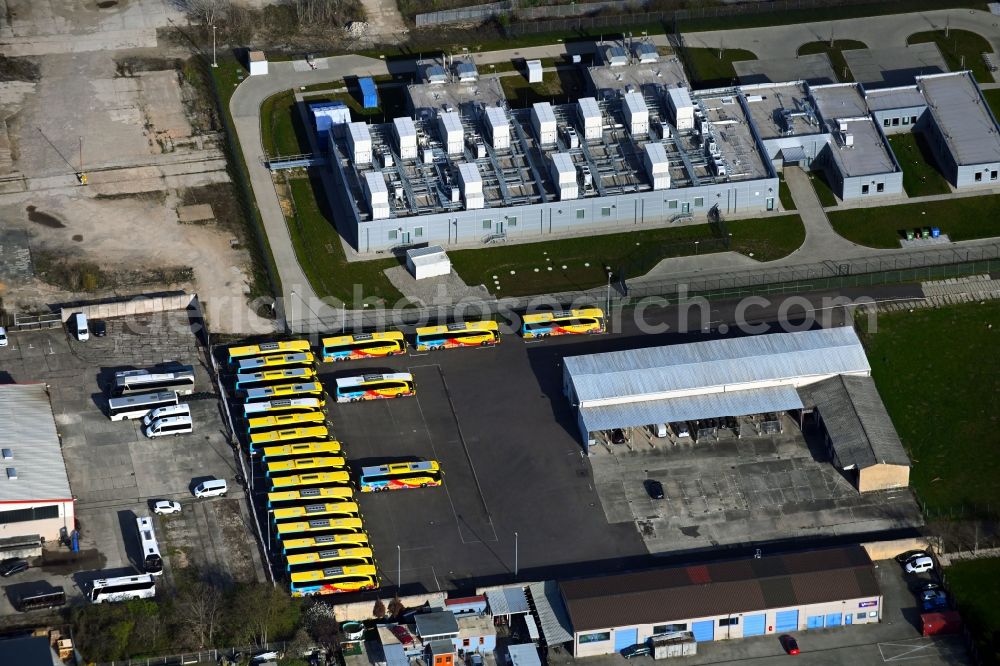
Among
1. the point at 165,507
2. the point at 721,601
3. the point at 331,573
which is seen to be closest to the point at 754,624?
the point at 721,601

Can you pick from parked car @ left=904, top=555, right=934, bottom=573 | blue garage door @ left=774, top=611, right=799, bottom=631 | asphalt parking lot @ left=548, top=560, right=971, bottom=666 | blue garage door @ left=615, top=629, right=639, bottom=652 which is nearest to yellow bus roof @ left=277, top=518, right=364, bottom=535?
asphalt parking lot @ left=548, top=560, right=971, bottom=666

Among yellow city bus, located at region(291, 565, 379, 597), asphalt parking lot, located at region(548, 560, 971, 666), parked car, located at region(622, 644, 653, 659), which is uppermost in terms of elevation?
yellow city bus, located at region(291, 565, 379, 597)

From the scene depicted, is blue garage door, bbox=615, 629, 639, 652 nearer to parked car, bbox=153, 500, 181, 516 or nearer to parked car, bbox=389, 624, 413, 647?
parked car, bbox=389, 624, 413, 647

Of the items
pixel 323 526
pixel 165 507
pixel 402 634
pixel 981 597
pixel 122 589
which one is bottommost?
pixel 981 597

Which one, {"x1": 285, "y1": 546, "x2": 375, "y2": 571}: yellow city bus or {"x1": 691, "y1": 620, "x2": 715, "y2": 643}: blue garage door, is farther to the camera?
{"x1": 285, "y1": 546, "x2": 375, "y2": 571}: yellow city bus

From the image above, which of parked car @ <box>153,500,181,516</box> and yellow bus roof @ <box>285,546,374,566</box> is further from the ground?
parked car @ <box>153,500,181,516</box>

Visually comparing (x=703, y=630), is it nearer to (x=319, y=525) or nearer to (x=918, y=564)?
(x=918, y=564)
